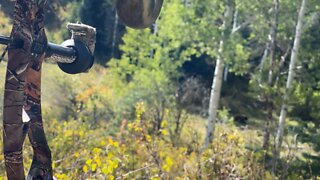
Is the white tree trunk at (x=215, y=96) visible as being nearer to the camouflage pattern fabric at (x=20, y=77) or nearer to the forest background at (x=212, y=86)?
the forest background at (x=212, y=86)

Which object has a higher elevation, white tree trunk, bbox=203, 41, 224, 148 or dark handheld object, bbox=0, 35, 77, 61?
dark handheld object, bbox=0, 35, 77, 61

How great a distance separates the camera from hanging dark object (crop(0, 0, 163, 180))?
6.13ft

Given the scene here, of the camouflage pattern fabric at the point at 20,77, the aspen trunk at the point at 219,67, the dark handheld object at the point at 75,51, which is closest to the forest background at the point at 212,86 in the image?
the aspen trunk at the point at 219,67

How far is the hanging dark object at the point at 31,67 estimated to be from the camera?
1.87 meters

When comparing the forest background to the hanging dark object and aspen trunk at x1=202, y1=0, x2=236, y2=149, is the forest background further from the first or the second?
the hanging dark object

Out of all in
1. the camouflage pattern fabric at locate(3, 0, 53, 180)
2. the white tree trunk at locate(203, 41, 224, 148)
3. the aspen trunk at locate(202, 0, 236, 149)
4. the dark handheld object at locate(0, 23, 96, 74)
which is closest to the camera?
the camouflage pattern fabric at locate(3, 0, 53, 180)

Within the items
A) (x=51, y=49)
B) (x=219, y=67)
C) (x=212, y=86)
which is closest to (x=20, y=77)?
(x=51, y=49)

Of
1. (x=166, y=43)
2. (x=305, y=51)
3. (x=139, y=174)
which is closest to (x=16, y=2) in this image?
(x=139, y=174)

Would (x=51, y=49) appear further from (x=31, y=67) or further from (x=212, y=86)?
(x=212, y=86)

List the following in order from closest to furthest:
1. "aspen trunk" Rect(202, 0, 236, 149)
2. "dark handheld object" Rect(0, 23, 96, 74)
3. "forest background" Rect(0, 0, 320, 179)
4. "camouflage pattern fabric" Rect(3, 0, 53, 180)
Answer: "camouflage pattern fabric" Rect(3, 0, 53, 180) → "dark handheld object" Rect(0, 23, 96, 74) → "forest background" Rect(0, 0, 320, 179) → "aspen trunk" Rect(202, 0, 236, 149)

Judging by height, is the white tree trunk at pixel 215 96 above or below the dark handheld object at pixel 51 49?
below

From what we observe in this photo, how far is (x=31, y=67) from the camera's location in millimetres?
1971

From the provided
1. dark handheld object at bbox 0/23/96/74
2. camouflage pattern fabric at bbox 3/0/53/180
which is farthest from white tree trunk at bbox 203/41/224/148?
camouflage pattern fabric at bbox 3/0/53/180

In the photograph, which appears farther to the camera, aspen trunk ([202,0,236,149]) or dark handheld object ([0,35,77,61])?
aspen trunk ([202,0,236,149])
